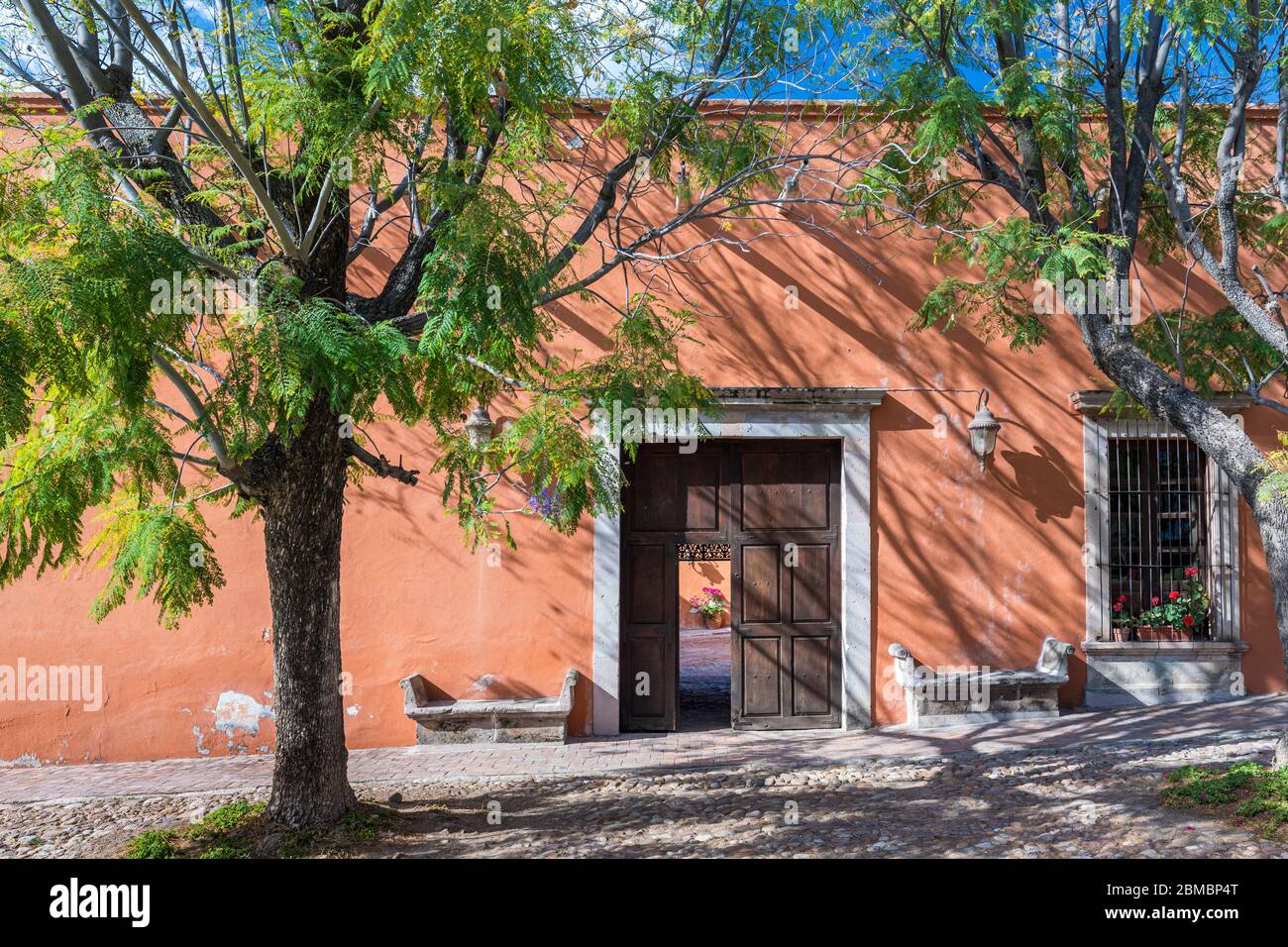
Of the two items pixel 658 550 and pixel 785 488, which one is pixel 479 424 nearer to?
pixel 658 550

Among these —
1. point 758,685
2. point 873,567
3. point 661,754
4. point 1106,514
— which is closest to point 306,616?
point 661,754

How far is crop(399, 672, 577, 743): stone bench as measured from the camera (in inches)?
291

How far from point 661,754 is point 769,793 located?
4.14ft

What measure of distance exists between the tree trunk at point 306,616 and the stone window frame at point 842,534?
2.83m

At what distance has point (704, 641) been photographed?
16.3 metres

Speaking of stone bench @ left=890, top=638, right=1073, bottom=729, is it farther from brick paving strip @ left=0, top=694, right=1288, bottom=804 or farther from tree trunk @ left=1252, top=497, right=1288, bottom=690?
tree trunk @ left=1252, top=497, right=1288, bottom=690

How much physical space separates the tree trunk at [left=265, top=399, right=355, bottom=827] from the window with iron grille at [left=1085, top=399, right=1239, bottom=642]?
6060 mm

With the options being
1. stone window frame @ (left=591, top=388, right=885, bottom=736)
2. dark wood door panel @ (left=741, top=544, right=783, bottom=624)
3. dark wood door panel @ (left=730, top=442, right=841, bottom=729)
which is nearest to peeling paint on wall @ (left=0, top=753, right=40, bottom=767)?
stone window frame @ (left=591, top=388, right=885, bottom=736)

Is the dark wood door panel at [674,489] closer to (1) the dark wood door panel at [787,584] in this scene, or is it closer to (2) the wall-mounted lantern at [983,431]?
(1) the dark wood door panel at [787,584]

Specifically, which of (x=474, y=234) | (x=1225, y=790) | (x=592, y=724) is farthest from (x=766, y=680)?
(x=474, y=234)

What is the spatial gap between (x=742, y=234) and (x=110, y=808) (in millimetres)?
6260

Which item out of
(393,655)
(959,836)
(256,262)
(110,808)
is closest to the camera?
(256,262)

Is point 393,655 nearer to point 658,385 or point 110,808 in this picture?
point 110,808

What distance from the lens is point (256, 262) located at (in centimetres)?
486
